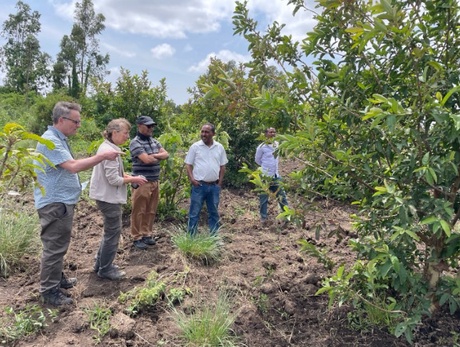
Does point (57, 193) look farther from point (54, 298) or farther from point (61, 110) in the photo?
point (54, 298)

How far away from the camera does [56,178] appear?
11.7 feet

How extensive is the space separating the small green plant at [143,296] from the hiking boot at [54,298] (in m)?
0.49

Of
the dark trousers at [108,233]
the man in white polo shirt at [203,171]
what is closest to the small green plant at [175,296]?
the dark trousers at [108,233]

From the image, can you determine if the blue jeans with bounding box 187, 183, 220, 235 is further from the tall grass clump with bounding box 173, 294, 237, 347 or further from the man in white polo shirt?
the tall grass clump with bounding box 173, 294, 237, 347

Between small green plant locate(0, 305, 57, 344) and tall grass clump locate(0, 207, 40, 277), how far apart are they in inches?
37.0

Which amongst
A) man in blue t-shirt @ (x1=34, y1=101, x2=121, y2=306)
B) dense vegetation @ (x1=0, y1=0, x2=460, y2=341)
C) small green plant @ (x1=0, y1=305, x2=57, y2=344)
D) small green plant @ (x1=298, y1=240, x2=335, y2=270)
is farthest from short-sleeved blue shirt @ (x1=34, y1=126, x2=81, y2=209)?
small green plant @ (x1=298, y1=240, x2=335, y2=270)

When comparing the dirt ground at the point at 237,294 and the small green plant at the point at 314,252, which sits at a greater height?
the small green plant at the point at 314,252

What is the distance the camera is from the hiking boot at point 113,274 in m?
4.23

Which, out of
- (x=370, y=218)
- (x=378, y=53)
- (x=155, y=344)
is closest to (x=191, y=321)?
(x=155, y=344)

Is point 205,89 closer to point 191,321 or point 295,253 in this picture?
point 191,321

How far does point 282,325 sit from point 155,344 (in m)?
1.11

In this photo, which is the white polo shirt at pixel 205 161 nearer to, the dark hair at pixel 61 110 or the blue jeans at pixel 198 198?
the blue jeans at pixel 198 198

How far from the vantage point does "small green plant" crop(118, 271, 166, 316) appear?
3600mm

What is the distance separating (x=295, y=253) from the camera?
16.9 ft
